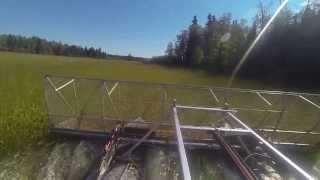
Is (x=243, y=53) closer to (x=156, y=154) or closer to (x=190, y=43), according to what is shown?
(x=190, y=43)

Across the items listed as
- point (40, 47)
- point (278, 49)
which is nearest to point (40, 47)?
point (40, 47)

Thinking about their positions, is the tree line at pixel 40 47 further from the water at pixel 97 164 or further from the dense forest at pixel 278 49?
the water at pixel 97 164

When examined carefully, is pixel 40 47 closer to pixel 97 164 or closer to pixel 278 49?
pixel 278 49

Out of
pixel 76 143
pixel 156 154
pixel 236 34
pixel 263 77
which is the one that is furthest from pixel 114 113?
pixel 236 34

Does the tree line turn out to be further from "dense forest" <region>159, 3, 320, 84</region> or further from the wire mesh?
the wire mesh

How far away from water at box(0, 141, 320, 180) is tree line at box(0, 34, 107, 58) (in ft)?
375

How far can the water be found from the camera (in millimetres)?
7172

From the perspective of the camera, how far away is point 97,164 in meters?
7.58

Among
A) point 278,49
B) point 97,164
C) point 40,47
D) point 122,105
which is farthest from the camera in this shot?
point 40,47

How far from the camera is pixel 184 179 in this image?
268cm

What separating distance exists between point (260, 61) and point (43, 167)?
35.4 metres

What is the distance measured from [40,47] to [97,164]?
12207cm

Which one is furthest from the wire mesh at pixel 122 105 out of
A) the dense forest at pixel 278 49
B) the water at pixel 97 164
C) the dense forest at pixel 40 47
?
the dense forest at pixel 40 47

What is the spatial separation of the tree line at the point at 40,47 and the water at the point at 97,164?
114370 millimetres
